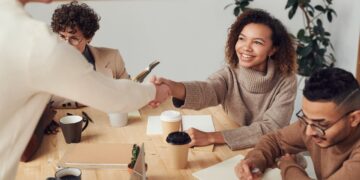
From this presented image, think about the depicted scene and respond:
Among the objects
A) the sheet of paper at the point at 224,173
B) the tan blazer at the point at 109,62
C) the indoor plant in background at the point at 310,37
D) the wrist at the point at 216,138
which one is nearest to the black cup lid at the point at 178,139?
the sheet of paper at the point at 224,173

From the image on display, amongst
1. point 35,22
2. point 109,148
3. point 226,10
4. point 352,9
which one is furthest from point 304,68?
point 35,22

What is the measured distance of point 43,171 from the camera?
1.51 meters

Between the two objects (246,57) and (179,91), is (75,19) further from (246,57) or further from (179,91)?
(246,57)

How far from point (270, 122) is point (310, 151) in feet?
0.96

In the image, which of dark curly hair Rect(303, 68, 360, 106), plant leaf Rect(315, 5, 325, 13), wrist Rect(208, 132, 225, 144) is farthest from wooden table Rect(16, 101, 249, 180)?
plant leaf Rect(315, 5, 325, 13)

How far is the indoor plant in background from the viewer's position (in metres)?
3.38

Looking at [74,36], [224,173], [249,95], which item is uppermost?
[74,36]

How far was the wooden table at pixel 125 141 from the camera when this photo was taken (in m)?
1.48

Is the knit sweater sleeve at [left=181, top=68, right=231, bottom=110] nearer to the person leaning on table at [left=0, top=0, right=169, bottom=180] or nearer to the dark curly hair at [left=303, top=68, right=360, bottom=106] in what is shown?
the dark curly hair at [left=303, top=68, right=360, bottom=106]

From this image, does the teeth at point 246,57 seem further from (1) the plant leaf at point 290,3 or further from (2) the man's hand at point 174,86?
(1) the plant leaf at point 290,3

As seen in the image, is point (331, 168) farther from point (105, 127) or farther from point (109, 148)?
point (105, 127)

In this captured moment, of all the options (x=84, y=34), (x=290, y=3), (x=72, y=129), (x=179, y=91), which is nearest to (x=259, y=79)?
(x=179, y=91)

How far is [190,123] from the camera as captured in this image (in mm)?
1920

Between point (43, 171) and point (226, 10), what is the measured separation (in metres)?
2.50
